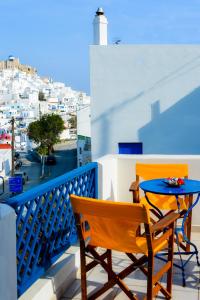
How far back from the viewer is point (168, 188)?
3748mm

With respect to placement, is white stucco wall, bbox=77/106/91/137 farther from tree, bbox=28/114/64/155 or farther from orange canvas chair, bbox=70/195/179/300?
orange canvas chair, bbox=70/195/179/300

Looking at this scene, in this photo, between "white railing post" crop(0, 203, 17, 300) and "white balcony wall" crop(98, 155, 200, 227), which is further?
"white balcony wall" crop(98, 155, 200, 227)

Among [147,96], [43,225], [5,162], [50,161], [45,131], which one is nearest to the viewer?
[43,225]

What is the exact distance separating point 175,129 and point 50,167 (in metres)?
38.8

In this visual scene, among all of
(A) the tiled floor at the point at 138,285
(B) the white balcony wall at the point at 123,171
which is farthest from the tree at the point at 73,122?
(A) the tiled floor at the point at 138,285

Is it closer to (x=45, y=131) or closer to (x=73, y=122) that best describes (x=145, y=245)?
(x=45, y=131)

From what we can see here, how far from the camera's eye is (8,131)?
2805 inches

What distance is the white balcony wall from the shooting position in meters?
4.89

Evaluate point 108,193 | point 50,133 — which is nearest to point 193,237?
point 108,193

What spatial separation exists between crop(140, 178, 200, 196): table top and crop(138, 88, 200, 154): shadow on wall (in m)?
7.49

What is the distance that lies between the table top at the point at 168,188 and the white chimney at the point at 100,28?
9.40 m

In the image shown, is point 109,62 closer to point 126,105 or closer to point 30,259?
point 126,105

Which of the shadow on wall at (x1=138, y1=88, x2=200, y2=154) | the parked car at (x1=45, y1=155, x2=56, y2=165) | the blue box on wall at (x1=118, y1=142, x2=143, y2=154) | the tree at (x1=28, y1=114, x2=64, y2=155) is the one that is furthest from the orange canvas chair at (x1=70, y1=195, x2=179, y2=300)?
the tree at (x1=28, y1=114, x2=64, y2=155)

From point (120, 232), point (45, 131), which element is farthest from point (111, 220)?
point (45, 131)
